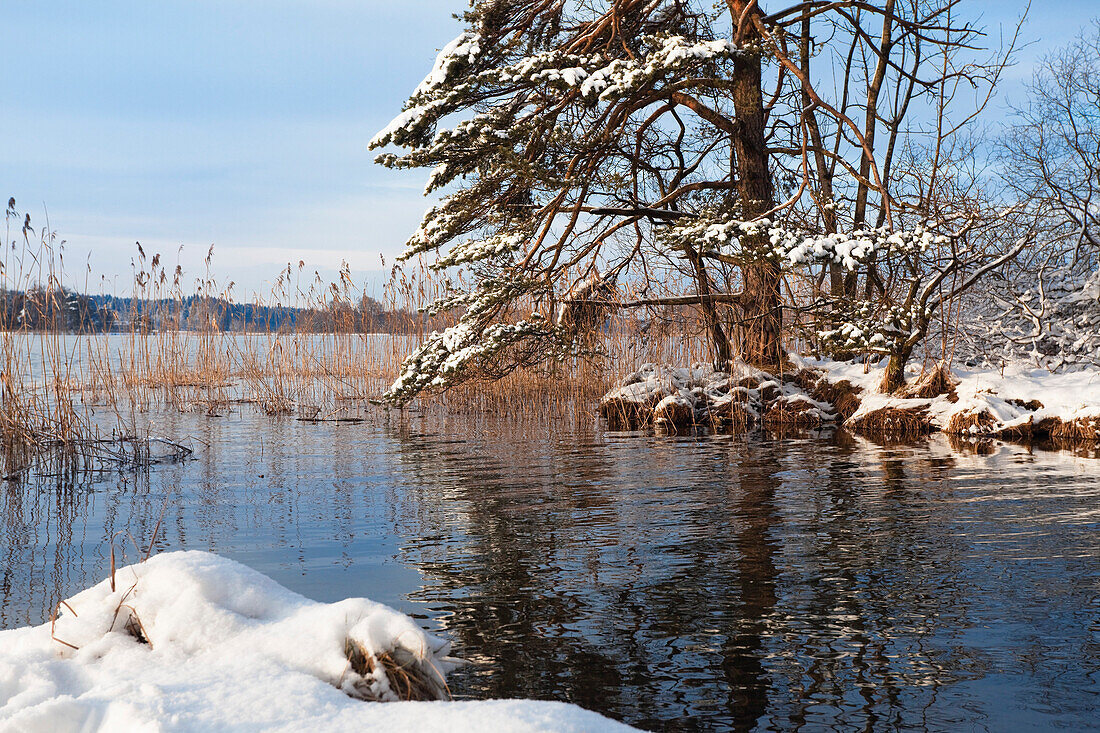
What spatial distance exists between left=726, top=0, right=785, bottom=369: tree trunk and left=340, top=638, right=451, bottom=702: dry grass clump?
32.1ft

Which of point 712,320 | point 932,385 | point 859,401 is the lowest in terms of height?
point 859,401

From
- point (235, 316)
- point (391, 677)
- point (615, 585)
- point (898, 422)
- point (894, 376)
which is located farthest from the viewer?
point (235, 316)

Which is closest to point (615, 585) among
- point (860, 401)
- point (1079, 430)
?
point (1079, 430)

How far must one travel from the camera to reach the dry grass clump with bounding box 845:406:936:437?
38.9 ft

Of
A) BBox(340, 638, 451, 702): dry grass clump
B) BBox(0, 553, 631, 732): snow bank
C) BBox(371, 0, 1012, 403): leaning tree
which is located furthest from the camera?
BBox(371, 0, 1012, 403): leaning tree

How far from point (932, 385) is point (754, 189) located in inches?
149

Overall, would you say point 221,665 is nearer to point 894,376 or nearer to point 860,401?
point 894,376

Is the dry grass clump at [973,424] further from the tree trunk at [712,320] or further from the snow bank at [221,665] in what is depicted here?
the snow bank at [221,665]

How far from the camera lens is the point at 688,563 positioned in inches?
201

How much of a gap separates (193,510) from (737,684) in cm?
492

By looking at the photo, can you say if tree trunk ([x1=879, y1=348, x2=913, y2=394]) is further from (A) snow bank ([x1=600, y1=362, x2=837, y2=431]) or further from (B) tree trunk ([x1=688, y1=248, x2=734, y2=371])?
(B) tree trunk ([x1=688, y1=248, x2=734, y2=371])

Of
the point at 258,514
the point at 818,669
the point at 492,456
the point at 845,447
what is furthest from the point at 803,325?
the point at 818,669

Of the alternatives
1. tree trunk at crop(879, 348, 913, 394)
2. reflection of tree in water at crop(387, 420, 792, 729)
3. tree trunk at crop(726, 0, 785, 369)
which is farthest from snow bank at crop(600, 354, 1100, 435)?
reflection of tree in water at crop(387, 420, 792, 729)

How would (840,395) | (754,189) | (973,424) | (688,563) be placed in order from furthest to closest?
(840,395) < (754,189) < (973,424) < (688,563)
